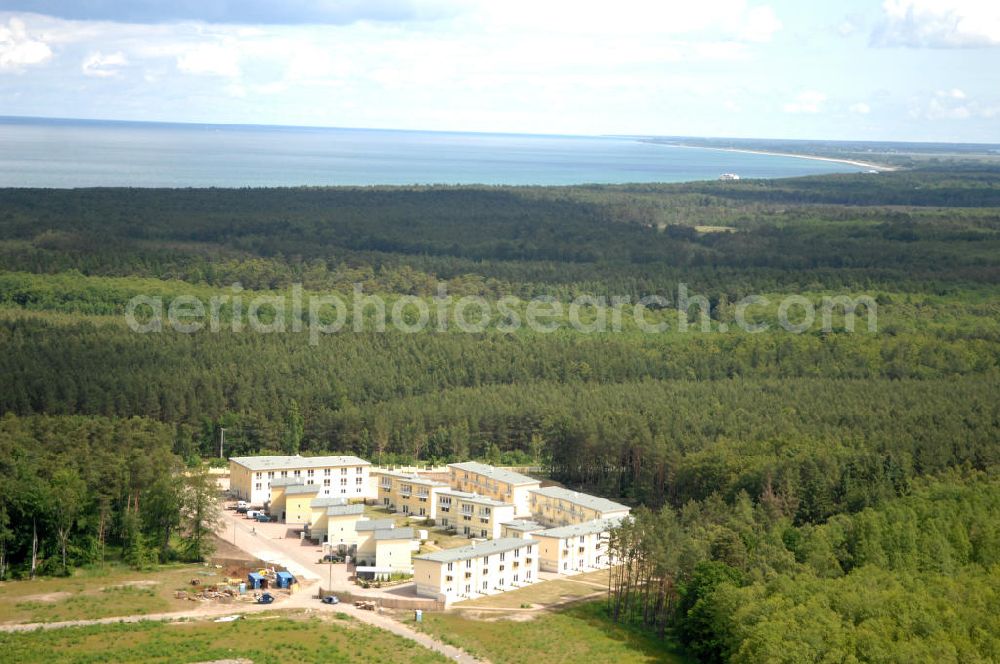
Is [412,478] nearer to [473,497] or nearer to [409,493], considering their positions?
[409,493]

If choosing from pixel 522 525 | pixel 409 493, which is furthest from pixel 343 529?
pixel 522 525

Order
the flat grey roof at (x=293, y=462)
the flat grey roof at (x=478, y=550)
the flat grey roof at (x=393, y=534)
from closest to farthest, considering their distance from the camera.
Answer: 1. the flat grey roof at (x=478, y=550)
2. the flat grey roof at (x=393, y=534)
3. the flat grey roof at (x=293, y=462)

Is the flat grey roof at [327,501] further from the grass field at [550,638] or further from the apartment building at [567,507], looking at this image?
the grass field at [550,638]

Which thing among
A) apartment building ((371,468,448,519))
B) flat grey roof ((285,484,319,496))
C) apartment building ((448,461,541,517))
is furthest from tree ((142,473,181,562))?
apartment building ((448,461,541,517))

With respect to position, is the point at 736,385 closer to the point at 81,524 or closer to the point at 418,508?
the point at 418,508

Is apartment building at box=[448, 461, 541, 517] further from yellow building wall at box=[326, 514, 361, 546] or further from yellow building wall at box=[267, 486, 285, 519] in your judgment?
yellow building wall at box=[267, 486, 285, 519]

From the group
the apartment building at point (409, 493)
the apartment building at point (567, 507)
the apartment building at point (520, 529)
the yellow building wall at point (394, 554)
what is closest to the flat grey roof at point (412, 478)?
the apartment building at point (409, 493)
